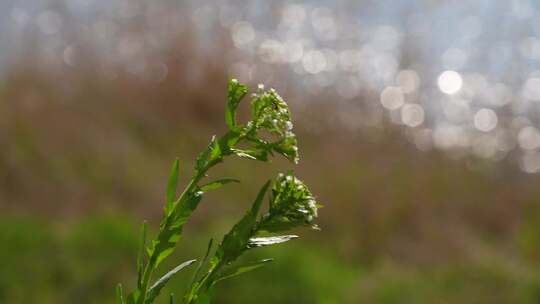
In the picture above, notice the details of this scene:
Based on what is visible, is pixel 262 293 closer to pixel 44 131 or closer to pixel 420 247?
pixel 420 247

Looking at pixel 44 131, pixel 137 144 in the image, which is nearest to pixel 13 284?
pixel 44 131

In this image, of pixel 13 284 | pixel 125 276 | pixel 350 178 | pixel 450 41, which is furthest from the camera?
pixel 450 41

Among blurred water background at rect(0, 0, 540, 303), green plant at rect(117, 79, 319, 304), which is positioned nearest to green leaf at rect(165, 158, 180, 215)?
green plant at rect(117, 79, 319, 304)

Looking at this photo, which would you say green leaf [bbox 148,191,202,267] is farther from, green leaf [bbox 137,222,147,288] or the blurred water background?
the blurred water background

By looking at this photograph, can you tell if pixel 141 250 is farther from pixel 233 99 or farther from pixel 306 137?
pixel 306 137

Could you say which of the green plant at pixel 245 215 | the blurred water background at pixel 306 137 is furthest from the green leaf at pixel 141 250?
the blurred water background at pixel 306 137

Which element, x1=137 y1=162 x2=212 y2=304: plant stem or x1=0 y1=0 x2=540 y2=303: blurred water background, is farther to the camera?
x1=0 y1=0 x2=540 y2=303: blurred water background

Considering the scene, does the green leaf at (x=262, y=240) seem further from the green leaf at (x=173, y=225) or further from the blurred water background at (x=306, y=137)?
the blurred water background at (x=306, y=137)
